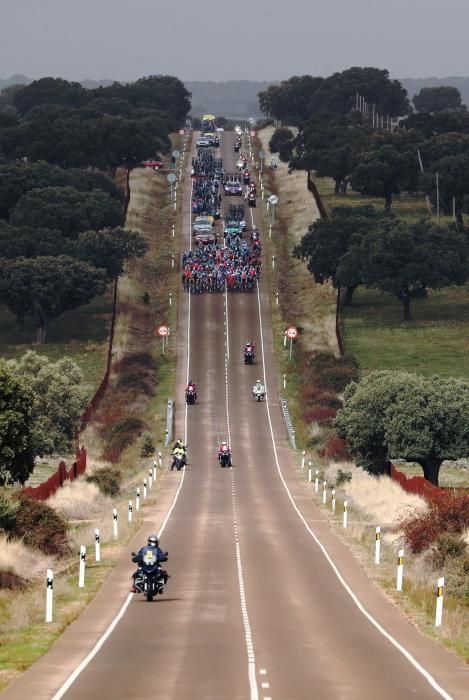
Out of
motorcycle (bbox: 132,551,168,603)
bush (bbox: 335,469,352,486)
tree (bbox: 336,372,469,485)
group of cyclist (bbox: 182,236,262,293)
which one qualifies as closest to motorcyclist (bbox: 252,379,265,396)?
tree (bbox: 336,372,469,485)

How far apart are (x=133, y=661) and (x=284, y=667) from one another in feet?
7.71

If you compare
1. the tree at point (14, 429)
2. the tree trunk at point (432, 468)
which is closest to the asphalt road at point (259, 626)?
the tree at point (14, 429)

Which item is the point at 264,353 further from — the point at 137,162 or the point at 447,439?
the point at 137,162

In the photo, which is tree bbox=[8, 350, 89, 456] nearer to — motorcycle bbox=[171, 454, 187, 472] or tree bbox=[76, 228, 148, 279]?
motorcycle bbox=[171, 454, 187, 472]

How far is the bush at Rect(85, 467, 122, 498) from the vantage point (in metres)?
57.7

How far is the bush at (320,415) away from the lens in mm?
84875

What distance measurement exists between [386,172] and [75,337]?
50345mm

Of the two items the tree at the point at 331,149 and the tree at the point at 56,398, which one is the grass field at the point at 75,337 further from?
the tree at the point at 331,149

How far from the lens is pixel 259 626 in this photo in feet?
88.5

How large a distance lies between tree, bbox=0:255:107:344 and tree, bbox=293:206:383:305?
17964 mm


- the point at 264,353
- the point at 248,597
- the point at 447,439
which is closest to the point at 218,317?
the point at 264,353

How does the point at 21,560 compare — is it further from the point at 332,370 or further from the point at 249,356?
the point at 249,356

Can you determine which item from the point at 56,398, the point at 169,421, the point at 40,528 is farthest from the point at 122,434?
the point at 40,528

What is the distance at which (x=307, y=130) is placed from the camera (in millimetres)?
190750
